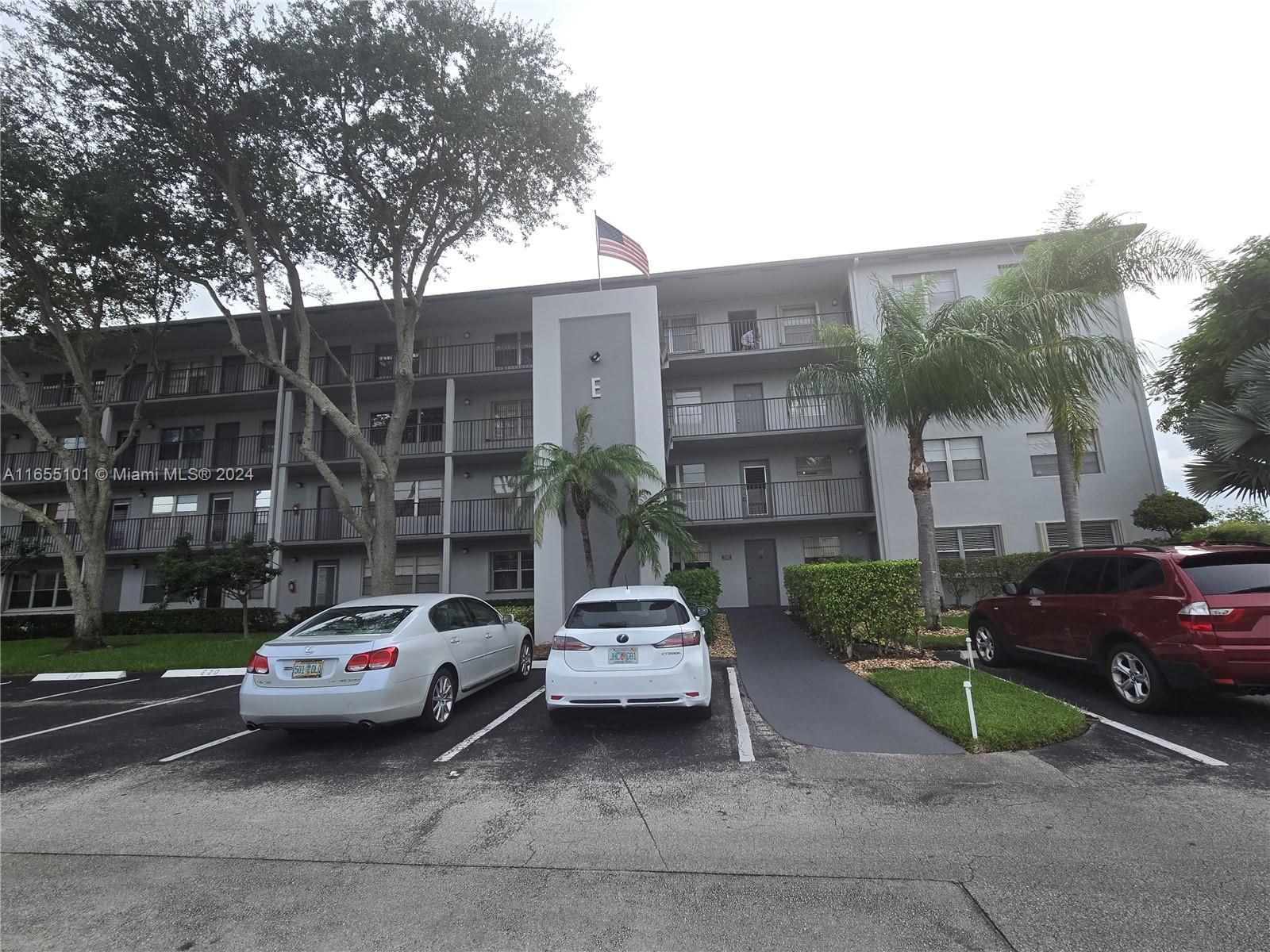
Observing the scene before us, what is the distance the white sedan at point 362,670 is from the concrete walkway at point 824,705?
3692 millimetres

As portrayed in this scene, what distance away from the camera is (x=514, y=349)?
2041 cm

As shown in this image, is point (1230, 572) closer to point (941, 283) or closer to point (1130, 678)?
point (1130, 678)

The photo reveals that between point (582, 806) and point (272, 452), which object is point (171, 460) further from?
point (582, 806)

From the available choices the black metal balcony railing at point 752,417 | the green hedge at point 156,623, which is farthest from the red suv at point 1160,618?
the green hedge at point 156,623

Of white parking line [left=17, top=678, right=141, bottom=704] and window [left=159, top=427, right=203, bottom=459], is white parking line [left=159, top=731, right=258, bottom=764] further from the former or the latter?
window [left=159, top=427, right=203, bottom=459]

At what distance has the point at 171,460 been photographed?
22.7 m

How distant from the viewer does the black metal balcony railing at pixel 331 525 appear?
19.9 metres

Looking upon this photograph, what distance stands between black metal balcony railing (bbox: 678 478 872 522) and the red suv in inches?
413

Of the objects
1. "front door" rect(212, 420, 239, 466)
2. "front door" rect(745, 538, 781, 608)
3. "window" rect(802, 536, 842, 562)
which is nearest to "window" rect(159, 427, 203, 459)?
"front door" rect(212, 420, 239, 466)

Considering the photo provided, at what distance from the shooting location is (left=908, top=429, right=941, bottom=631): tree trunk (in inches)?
472

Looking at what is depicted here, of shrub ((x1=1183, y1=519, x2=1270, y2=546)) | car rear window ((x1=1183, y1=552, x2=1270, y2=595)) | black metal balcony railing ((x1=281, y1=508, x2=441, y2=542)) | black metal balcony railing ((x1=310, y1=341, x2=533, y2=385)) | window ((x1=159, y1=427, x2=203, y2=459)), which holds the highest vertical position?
black metal balcony railing ((x1=310, y1=341, x2=533, y2=385))

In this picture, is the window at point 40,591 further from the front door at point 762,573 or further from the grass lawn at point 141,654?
the front door at point 762,573

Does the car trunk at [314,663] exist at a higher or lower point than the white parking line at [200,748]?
higher

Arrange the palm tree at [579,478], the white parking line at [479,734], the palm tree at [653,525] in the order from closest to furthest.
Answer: the white parking line at [479,734]
the palm tree at [653,525]
the palm tree at [579,478]
